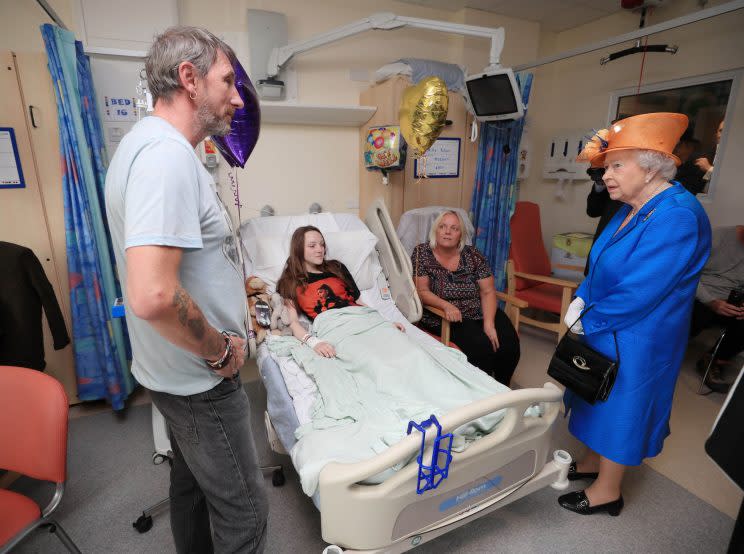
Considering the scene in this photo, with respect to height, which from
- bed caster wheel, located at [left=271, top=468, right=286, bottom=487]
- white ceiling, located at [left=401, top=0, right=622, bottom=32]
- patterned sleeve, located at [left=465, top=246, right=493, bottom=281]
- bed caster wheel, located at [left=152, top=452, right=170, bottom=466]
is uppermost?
white ceiling, located at [left=401, top=0, right=622, bottom=32]

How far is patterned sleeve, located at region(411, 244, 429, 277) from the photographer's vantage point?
2623 mm

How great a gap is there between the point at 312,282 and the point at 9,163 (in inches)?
66.0

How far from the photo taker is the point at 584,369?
5.18 ft

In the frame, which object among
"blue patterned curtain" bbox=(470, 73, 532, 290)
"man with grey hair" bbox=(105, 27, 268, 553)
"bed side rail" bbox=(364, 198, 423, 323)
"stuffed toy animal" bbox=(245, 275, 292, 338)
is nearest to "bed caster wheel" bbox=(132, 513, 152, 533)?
"man with grey hair" bbox=(105, 27, 268, 553)

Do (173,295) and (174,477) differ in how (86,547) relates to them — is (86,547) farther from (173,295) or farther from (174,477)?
(173,295)

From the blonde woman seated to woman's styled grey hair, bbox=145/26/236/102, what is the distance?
1.83 metres

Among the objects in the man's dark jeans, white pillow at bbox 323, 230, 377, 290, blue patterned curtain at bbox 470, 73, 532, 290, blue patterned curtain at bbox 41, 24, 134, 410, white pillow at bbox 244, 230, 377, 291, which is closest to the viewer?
the man's dark jeans

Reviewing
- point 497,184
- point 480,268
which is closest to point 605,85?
point 497,184

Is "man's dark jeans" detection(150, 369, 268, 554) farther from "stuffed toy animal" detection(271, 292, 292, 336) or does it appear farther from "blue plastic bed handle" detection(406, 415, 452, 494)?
"stuffed toy animal" detection(271, 292, 292, 336)

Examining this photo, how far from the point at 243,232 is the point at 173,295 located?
2.02 m

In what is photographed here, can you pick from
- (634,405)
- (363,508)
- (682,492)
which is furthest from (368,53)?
(682,492)

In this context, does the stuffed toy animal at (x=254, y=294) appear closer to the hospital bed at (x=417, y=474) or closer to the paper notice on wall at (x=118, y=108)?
the hospital bed at (x=417, y=474)

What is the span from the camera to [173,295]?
771 mm

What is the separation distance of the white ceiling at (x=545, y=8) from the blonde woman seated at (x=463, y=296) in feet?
6.25
